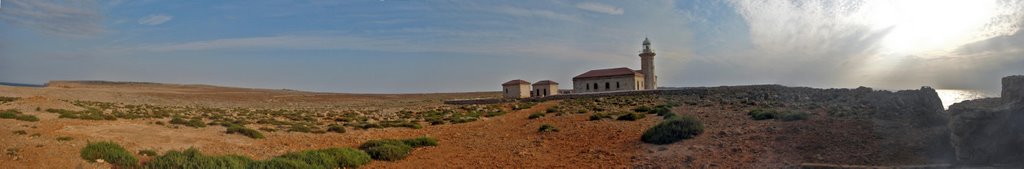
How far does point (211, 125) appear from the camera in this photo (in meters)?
18.7

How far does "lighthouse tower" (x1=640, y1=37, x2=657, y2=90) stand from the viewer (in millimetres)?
47878

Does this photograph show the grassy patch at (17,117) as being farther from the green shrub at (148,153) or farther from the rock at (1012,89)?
the rock at (1012,89)

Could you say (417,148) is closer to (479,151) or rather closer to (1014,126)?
(479,151)

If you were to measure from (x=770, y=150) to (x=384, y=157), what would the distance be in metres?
8.18

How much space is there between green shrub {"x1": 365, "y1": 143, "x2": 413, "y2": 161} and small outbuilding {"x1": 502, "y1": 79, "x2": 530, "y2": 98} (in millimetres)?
36820

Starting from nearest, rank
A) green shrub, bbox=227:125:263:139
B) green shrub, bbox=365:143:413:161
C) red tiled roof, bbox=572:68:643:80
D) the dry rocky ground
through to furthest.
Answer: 1. the dry rocky ground
2. green shrub, bbox=365:143:413:161
3. green shrub, bbox=227:125:263:139
4. red tiled roof, bbox=572:68:643:80

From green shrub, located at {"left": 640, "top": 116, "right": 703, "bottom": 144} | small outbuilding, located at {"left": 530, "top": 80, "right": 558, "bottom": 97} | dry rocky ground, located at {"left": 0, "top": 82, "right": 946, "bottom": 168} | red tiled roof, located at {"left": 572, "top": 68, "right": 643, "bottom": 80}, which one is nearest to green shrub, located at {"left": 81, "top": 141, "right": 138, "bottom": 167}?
dry rocky ground, located at {"left": 0, "top": 82, "right": 946, "bottom": 168}

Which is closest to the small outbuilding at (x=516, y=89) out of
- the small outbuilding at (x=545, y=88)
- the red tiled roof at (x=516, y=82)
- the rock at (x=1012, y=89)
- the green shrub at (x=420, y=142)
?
the red tiled roof at (x=516, y=82)

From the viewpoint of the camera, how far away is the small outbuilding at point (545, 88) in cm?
4909

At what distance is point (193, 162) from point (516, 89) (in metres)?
40.7

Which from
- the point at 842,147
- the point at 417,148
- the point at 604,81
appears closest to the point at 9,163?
the point at 417,148

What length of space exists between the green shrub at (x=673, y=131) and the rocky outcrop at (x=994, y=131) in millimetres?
5087

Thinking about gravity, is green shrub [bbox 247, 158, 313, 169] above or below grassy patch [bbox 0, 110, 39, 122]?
below

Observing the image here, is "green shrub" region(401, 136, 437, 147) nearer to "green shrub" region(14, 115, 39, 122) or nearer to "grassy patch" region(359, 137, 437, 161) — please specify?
"grassy patch" region(359, 137, 437, 161)
